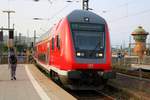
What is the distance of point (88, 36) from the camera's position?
17125 mm

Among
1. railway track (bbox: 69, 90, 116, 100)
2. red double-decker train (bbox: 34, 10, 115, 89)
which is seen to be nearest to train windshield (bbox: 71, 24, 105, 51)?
red double-decker train (bbox: 34, 10, 115, 89)

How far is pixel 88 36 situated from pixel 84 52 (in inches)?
32.8

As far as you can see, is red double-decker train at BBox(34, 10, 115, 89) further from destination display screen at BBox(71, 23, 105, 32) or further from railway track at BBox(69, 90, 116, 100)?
railway track at BBox(69, 90, 116, 100)

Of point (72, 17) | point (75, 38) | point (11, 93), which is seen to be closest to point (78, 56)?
point (75, 38)

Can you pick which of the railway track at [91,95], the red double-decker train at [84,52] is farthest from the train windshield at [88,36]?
the railway track at [91,95]

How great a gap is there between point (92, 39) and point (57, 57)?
2026mm

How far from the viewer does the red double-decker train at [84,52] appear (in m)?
16.4

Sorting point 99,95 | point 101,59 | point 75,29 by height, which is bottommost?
point 99,95

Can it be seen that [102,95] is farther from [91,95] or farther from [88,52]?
[88,52]

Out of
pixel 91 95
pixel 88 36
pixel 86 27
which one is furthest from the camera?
pixel 91 95

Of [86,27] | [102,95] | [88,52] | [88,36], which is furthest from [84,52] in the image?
[102,95]

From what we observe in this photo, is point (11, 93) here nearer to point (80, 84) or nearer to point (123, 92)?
point (80, 84)

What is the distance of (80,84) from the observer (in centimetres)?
1670

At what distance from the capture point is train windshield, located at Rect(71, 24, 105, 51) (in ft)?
55.4
